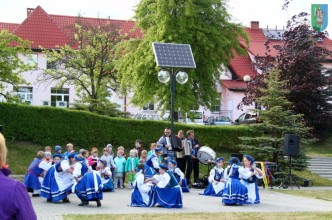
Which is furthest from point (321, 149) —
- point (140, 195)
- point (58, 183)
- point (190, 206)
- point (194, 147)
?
point (58, 183)

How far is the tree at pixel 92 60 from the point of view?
49094 millimetres

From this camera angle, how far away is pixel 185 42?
1602 inches

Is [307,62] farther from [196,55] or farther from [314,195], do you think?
[314,195]

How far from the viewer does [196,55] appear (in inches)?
1640

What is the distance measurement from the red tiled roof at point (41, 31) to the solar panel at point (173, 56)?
1415 inches

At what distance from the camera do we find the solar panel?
23594 millimetres

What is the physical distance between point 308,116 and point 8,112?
68.1 feet

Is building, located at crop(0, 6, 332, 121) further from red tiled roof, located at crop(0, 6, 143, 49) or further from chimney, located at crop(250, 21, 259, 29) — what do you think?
chimney, located at crop(250, 21, 259, 29)

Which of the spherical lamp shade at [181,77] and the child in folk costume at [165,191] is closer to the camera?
the child in folk costume at [165,191]

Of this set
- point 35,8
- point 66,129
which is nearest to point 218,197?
point 66,129

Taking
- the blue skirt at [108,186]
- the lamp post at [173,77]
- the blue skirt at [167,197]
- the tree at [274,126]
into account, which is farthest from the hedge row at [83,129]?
the blue skirt at [167,197]

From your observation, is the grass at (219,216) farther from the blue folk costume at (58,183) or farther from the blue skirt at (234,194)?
the blue folk costume at (58,183)

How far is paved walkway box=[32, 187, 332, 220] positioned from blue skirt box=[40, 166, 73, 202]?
26 cm

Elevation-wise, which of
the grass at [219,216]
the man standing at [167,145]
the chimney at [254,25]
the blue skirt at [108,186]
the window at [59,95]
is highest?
the chimney at [254,25]
